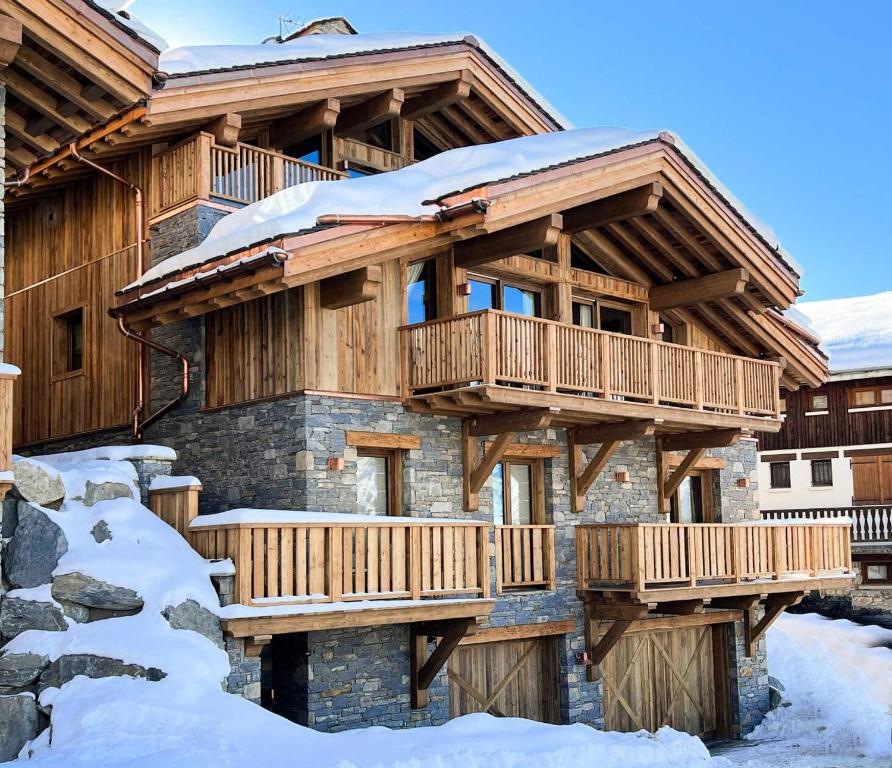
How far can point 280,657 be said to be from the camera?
47.0 ft

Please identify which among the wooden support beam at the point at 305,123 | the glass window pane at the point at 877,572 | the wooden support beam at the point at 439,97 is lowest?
the glass window pane at the point at 877,572

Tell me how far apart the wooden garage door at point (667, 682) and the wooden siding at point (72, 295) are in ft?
28.2

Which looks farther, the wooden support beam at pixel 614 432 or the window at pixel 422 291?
the wooden support beam at pixel 614 432

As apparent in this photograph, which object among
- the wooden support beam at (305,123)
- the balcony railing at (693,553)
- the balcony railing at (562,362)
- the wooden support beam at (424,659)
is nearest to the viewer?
the wooden support beam at (424,659)

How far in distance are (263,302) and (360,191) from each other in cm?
199

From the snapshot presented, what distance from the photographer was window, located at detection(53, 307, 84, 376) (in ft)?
61.6

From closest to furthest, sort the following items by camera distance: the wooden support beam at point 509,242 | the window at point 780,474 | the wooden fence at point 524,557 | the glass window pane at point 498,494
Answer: the wooden support beam at point 509,242 < the wooden fence at point 524,557 < the glass window pane at point 498,494 < the window at point 780,474

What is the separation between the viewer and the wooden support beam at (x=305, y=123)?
17.6 m

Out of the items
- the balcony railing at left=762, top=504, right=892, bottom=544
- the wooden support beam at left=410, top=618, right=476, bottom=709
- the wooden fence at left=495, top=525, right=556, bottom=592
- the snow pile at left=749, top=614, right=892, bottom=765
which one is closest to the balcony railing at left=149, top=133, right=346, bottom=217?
the wooden fence at left=495, top=525, right=556, bottom=592

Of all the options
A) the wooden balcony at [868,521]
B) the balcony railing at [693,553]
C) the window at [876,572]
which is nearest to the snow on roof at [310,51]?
the balcony railing at [693,553]

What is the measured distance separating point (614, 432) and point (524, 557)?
226 centimetres

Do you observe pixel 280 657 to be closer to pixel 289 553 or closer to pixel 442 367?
pixel 289 553

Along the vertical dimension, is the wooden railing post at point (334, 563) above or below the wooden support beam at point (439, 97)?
below

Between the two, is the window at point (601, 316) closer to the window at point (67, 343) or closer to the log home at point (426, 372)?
the log home at point (426, 372)
